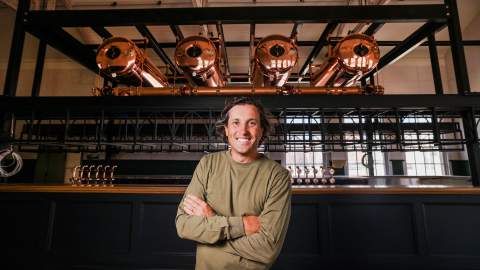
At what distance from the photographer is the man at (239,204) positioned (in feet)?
3.58

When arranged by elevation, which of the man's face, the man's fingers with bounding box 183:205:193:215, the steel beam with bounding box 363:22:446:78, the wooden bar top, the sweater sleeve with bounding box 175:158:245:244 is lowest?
the sweater sleeve with bounding box 175:158:245:244

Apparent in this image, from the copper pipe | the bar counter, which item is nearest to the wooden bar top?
the bar counter

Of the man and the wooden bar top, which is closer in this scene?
the man

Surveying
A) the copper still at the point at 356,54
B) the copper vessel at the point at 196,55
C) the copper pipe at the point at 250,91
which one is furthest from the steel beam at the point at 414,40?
the copper vessel at the point at 196,55

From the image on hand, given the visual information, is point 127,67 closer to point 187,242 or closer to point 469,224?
point 187,242

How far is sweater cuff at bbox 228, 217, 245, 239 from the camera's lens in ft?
3.56

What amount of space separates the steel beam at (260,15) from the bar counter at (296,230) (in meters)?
1.76

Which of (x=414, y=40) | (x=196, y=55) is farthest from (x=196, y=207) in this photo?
(x=414, y=40)

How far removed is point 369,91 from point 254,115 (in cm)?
227

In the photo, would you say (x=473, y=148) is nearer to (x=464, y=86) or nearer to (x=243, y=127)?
(x=464, y=86)

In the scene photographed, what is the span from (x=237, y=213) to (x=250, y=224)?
0.08 metres

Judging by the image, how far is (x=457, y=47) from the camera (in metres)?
2.82

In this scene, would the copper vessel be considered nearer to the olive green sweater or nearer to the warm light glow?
the warm light glow

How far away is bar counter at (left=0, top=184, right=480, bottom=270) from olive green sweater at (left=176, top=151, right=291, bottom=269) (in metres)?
1.45
